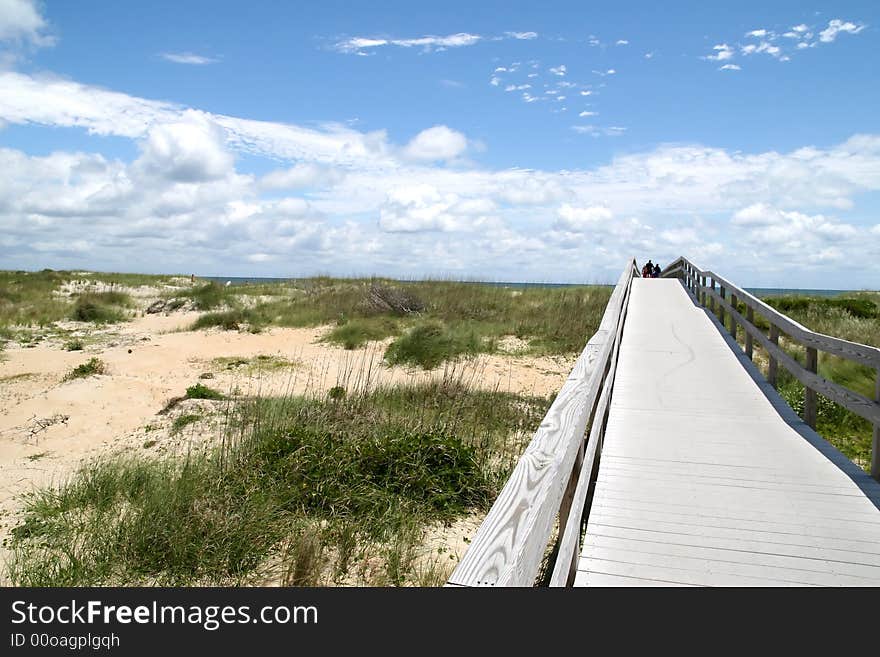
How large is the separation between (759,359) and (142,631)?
1405cm

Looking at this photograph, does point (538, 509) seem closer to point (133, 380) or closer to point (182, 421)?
point (182, 421)

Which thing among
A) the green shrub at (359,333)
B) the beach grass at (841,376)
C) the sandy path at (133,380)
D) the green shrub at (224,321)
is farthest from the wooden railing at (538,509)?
the green shrub at (224,321)

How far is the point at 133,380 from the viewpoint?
Answer: 1163 centimetres

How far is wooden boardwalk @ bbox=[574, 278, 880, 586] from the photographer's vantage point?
328cm

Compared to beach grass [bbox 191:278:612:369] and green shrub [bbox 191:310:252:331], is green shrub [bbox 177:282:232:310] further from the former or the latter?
green shrub [bbox 191:310:252:331]

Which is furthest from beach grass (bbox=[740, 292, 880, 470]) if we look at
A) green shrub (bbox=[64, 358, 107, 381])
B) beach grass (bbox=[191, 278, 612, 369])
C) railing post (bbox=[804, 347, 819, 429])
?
green shrub (bbox=[64, 358, 107, 381])

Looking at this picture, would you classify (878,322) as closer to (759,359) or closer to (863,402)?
(759,359)

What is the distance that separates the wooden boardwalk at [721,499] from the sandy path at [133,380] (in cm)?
436

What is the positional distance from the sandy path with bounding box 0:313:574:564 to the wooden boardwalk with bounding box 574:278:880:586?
4.36m

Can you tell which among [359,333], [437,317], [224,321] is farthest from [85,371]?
[437,317]

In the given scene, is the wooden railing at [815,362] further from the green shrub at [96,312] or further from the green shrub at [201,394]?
the green shrub at [96,312]

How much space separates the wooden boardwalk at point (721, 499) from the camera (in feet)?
10.8

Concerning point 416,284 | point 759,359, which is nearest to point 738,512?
point 759,359

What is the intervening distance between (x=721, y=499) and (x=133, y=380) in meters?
10.6
